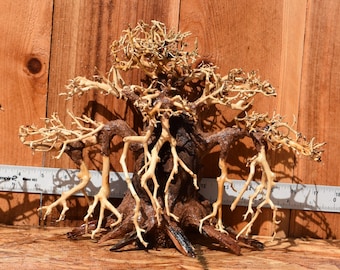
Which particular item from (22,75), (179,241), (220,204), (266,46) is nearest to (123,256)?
(179,241)

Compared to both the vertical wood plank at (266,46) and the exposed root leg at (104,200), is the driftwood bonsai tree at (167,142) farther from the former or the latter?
the vertical wood plank at (266,46)

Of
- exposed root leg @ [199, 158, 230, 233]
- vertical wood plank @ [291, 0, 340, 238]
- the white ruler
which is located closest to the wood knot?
the white ruler

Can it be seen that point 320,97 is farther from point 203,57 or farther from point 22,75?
point 22,75

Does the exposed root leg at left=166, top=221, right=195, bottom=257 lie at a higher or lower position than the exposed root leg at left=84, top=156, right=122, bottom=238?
lower

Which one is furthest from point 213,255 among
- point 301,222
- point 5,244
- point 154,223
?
point 5,244

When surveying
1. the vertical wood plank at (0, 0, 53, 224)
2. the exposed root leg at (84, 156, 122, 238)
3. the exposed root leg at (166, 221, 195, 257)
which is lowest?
the exposed root leg at (166, 221, 195, 257)

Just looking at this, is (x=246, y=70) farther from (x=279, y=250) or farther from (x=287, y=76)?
(x=279, y=250)

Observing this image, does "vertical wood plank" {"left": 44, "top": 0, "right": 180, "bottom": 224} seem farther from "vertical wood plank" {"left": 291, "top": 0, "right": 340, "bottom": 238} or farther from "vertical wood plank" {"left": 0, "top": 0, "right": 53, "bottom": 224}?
"vertical wood plank" {"left": 291, "top": 0, "right": 340, "bottom": 238}
